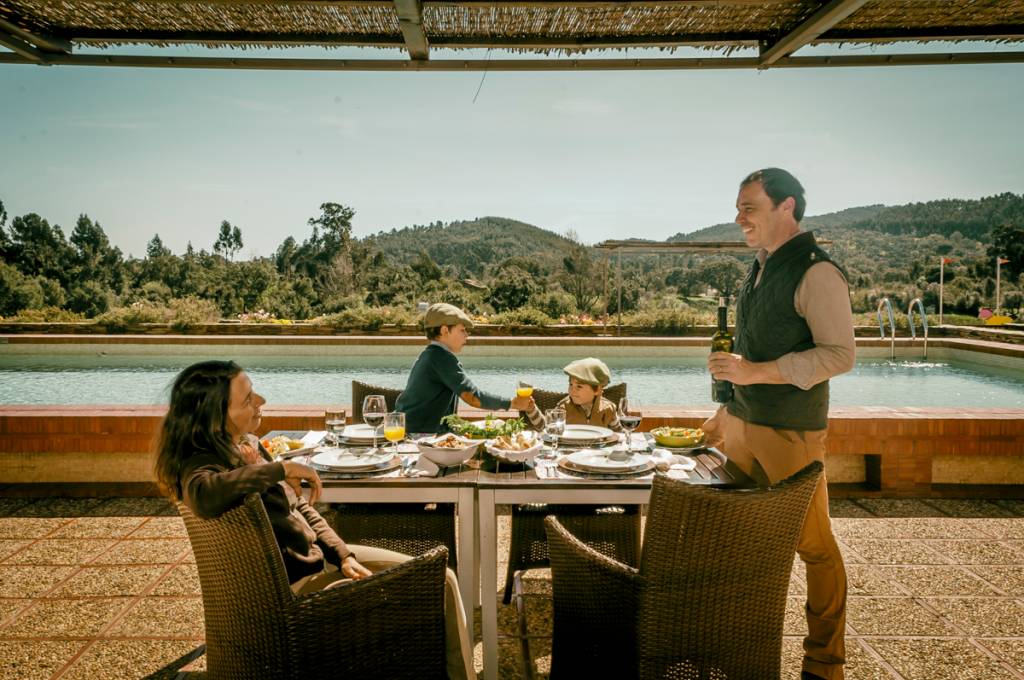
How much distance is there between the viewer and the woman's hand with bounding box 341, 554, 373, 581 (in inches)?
67.6

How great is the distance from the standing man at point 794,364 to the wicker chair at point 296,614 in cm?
119

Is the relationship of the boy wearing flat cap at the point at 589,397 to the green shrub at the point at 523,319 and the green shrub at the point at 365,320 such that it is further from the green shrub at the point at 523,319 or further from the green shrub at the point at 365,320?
the green shrub at the point at 365,320

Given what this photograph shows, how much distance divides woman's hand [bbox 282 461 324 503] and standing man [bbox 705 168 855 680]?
1288 mm

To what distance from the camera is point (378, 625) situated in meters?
1.46

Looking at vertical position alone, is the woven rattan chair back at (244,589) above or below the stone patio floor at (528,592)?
above

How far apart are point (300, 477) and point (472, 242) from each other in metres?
32.9

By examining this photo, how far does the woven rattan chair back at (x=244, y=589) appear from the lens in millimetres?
1340

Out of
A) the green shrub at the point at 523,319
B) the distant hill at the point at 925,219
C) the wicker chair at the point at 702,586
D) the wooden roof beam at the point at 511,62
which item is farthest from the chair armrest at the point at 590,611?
the distant hill at the point at 925,219

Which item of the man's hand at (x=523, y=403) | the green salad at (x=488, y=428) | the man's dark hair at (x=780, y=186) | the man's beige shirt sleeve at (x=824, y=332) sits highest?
the man's dark hair at (x=780, y=186)

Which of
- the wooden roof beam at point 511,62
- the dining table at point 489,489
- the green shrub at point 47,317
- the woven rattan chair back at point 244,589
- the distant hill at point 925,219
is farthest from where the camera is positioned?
the distant hill at point 925,219

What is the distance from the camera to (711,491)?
4.56 feet

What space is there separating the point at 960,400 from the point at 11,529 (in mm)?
9039

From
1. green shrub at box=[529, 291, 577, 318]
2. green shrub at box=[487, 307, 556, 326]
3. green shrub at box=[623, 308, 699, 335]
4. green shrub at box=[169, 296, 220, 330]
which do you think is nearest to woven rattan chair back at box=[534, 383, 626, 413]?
green shrub at box=[487, 307, 556, 326]

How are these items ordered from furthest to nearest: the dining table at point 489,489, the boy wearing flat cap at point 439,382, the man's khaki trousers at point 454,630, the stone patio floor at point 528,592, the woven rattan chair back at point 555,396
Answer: the woven rattan chair back at point 555,396
the boy wearing flat cap at point 439,382
the stone patio floor at point 528,592
the dining table at point 489,489
the man's khaki trousers at point 454,630
